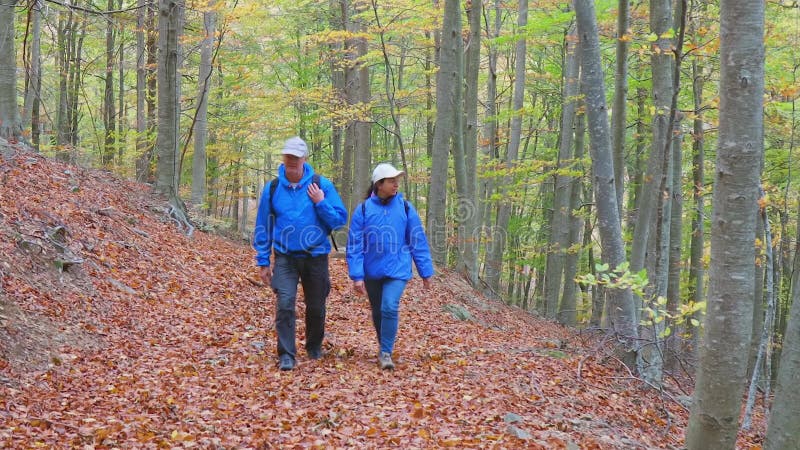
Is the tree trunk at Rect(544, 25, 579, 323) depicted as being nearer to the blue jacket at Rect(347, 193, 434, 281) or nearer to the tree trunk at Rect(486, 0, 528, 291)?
the tree trunk at Rect(486, 0, 528, 291)

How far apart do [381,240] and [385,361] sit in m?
1.23

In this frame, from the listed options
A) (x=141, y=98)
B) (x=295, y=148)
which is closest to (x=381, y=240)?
(x=295, y=148)

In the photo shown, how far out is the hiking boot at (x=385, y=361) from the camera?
6336mm

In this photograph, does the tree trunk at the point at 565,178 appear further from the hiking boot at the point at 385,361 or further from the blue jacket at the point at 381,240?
the hiking boot at the point at 385,361

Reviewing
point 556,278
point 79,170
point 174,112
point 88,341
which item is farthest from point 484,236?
point 88,341

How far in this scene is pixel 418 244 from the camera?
6441 millimetres

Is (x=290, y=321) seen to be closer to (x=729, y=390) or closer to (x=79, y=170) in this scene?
(x=729, y=390)

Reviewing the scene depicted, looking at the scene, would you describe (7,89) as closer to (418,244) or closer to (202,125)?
(202,125)

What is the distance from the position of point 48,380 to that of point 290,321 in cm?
209

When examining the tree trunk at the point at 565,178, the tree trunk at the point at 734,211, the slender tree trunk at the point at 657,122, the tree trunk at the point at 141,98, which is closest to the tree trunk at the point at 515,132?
the tree trunk at the point at 565,178

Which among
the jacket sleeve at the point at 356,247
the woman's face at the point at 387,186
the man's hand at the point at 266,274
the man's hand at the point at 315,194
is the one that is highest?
the woman's face at the point at 387,186

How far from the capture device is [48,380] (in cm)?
518

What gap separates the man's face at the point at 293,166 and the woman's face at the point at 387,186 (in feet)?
2.60

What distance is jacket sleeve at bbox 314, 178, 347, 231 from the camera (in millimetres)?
6035
